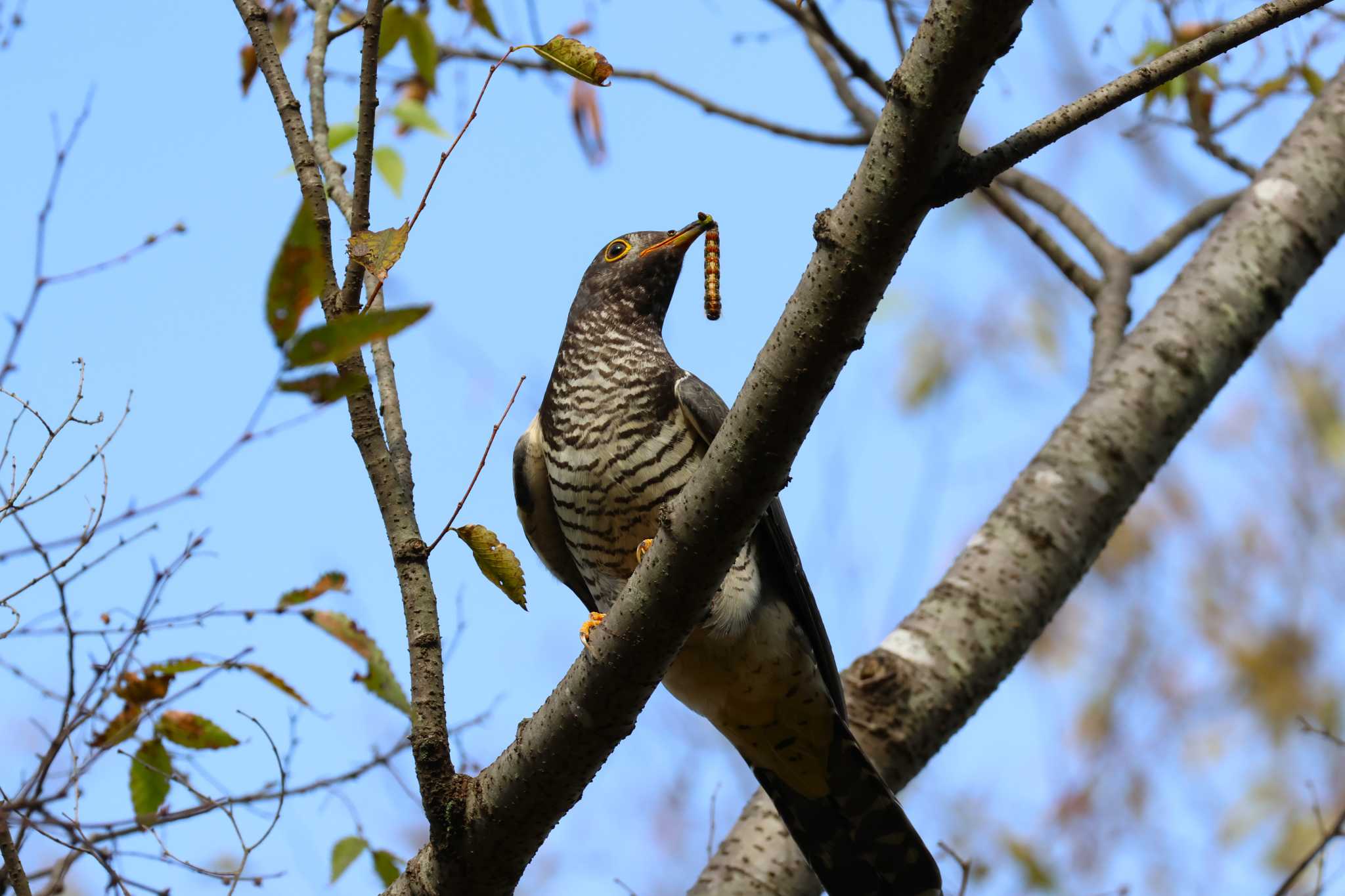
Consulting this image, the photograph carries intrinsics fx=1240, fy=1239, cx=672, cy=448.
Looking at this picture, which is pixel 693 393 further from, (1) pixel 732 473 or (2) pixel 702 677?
(1) pixel 732 473

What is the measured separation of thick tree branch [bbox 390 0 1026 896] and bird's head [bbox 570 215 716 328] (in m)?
1.92

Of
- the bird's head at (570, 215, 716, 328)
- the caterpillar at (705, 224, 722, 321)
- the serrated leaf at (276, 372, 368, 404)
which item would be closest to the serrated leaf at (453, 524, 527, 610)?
the serrated leaf at (276, 372, 368, 404)

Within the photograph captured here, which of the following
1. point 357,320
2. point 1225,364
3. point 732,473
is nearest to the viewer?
point 357,320

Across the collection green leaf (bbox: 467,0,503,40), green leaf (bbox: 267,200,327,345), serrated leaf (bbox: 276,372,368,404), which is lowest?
serrated leaf (bbox: 276,372,368,404)

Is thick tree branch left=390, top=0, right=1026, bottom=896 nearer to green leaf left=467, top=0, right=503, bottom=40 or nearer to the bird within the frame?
the bird

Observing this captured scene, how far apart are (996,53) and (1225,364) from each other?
256cm

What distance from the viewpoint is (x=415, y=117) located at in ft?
15.5

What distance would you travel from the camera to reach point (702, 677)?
3396 mm

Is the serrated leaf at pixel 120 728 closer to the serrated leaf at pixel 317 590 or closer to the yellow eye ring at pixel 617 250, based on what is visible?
the serrated leaf at pixel 317 590

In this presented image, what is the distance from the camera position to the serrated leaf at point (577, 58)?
224 cm

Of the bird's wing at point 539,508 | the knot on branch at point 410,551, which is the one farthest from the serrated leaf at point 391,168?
the knot on branch at point 410,551

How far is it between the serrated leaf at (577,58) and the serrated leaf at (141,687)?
5.26ft

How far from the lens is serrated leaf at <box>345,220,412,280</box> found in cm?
207

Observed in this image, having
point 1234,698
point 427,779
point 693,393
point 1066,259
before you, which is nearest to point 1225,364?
point 1066,259
